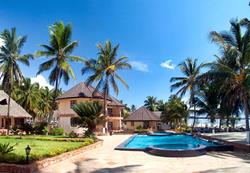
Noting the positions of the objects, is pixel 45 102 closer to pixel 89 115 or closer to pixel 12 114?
pixel 12 114

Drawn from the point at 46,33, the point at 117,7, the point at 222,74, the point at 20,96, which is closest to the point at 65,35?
the point at 46,33

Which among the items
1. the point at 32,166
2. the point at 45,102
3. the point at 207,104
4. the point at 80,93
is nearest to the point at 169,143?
the point at 207,104

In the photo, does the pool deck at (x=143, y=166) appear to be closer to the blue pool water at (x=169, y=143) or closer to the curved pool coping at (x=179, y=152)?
the curved pool coping at (x=179, y=152)

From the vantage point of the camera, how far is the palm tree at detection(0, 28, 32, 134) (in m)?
32.7

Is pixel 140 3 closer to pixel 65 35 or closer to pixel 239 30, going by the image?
pixel 239 30

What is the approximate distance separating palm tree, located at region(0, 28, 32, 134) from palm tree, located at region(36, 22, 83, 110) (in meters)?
3.41

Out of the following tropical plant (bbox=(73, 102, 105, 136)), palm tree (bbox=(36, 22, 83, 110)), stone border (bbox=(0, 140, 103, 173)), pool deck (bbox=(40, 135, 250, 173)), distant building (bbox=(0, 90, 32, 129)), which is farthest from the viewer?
distant building (bbox=(0, 90, 32, 129))

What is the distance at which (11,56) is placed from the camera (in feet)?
108

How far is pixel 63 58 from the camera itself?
31469mm

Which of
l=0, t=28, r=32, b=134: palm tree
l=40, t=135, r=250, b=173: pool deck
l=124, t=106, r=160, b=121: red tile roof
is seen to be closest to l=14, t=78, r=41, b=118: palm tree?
l=124, t=106, r=160, b=121: red tile roof

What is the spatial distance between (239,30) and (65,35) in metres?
17.3

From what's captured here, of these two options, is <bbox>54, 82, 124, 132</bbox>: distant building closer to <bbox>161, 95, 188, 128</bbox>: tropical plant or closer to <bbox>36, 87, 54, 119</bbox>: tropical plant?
<bbox>161, 95, 188, 128</bbox>: tropical plant

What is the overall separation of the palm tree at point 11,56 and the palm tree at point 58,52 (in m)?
3.41

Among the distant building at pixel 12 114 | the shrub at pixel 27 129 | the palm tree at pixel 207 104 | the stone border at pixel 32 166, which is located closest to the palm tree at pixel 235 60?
the stone border at pixel 32 166
